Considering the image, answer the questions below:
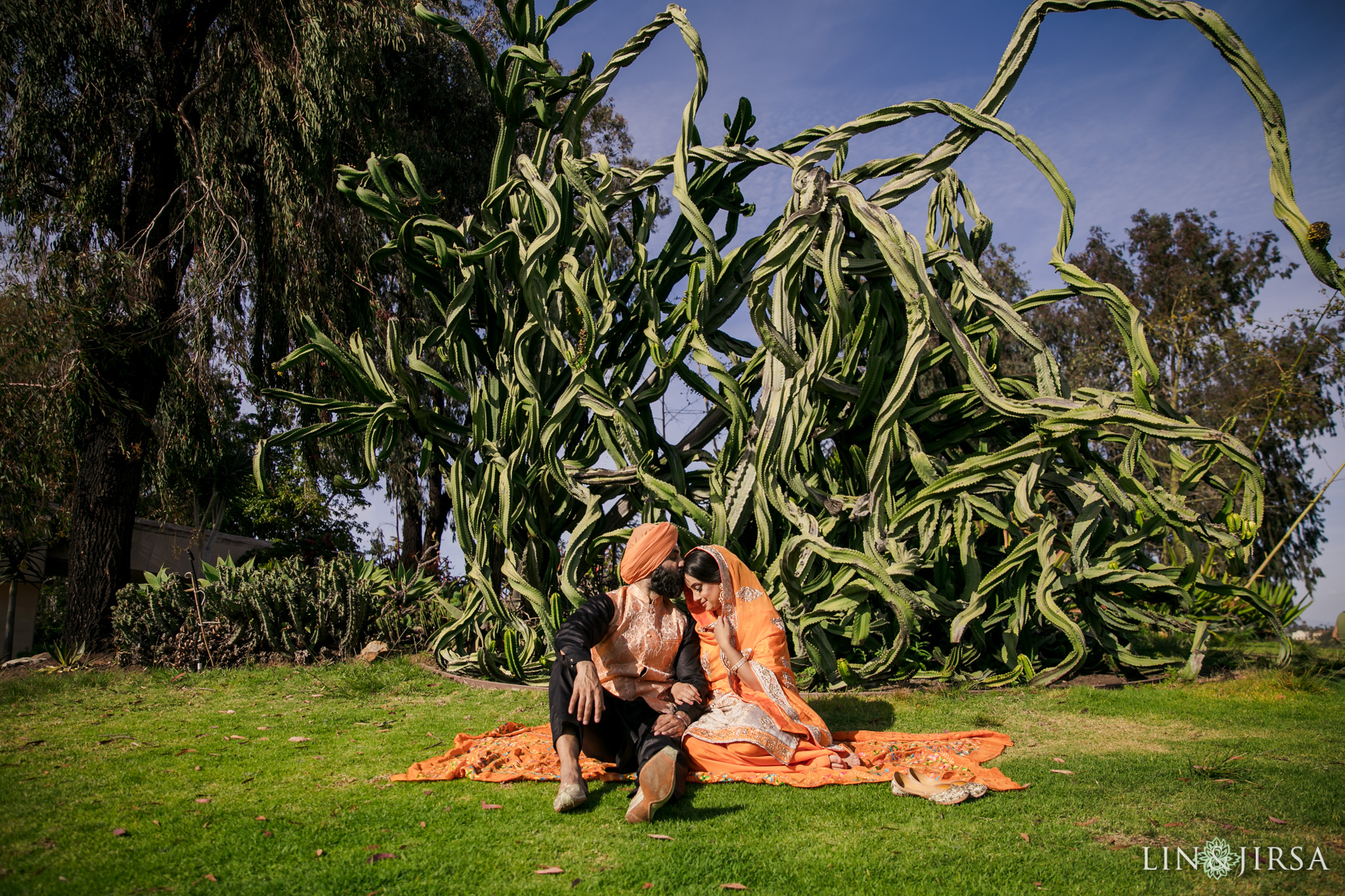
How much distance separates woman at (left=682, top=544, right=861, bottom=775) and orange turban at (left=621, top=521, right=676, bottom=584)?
18 cm

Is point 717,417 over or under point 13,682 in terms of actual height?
over

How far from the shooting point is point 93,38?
20.5 ft

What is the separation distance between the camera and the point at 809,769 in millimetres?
2881

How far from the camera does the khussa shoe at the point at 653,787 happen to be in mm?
2387

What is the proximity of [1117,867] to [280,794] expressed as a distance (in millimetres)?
2531

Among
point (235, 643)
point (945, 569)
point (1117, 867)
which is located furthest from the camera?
point (235, 643)

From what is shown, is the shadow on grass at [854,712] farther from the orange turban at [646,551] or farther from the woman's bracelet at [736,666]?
the orange turban at [646,551]

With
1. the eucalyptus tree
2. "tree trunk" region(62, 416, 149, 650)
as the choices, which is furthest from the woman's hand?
"tree trunk" region(62, 416, 149, 650)

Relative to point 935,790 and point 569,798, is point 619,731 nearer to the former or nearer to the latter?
A: point 569,798

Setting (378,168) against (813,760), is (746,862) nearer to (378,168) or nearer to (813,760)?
(813,760)

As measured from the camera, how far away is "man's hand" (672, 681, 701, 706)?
120 inches

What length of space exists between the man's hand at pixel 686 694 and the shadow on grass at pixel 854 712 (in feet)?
2.97

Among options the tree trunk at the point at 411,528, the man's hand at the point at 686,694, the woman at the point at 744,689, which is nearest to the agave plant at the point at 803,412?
the woman at the point at 744,689

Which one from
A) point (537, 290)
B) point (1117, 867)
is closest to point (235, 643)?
point (537, 290)
